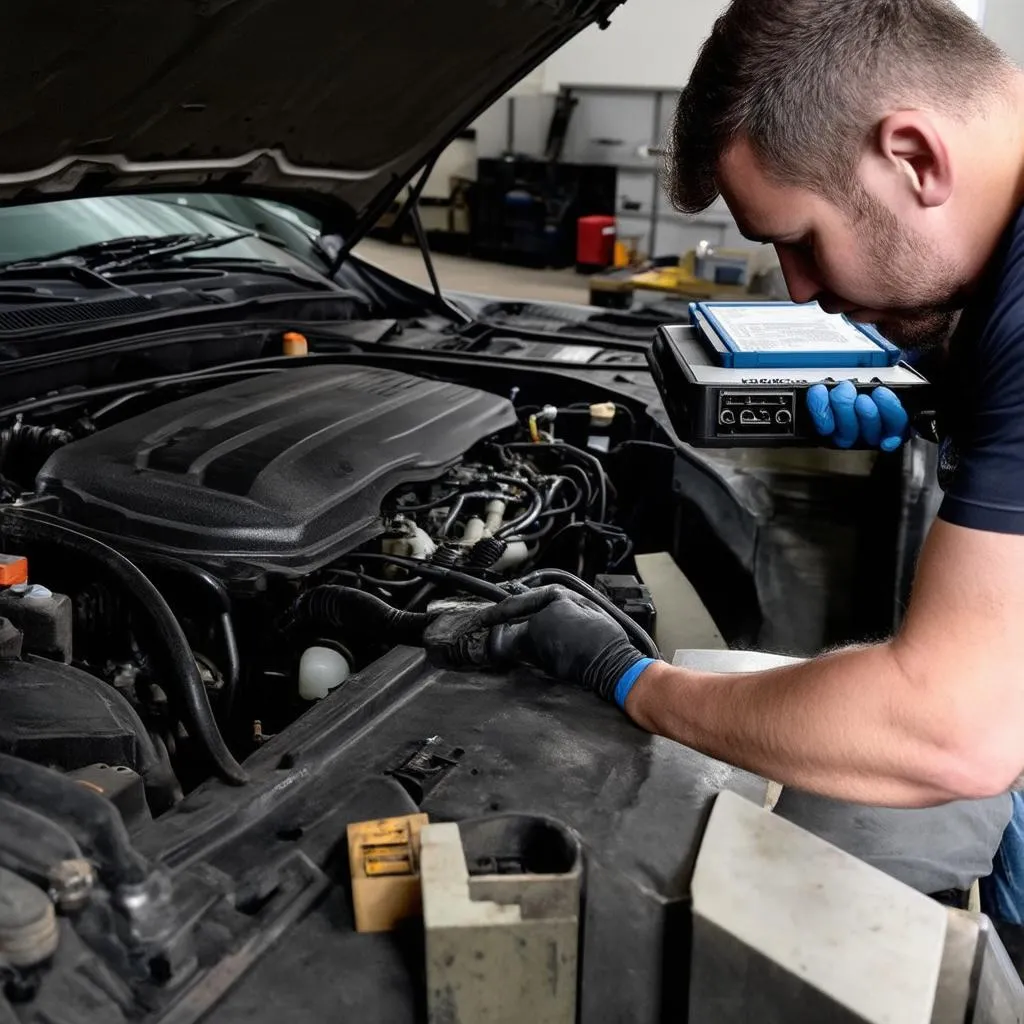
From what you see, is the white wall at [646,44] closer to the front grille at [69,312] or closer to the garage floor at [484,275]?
the garage floor at [484,275]

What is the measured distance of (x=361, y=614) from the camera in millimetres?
1382

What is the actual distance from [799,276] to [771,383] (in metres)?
0.40

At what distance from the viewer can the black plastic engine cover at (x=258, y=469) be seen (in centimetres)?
142

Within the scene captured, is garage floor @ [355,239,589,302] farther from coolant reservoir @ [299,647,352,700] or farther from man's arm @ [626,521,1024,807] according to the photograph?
man's arm @ [626,521,1024,807]

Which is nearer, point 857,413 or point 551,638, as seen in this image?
point 551,638

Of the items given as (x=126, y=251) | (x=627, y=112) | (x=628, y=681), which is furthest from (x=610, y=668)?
(x=627, y=112)

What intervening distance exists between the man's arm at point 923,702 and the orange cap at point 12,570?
801 millimetres

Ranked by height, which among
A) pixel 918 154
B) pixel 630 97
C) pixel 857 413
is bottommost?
pixel 857 413

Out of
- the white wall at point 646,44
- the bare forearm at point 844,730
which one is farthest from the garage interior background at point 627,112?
the bare forearm at point 844,730

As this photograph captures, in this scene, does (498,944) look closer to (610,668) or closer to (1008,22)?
(610,668)

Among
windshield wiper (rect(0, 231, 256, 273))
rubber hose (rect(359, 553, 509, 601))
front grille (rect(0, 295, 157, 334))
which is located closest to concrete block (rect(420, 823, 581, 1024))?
rubber hose (rect(359, 553, 509, 601))

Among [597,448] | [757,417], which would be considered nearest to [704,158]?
[757,417]

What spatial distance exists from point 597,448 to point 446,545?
2.23ft

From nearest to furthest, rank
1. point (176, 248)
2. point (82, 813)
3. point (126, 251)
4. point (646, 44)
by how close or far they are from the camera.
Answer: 1. point (82, 813)
2. point (126, 251)
3. point (176, 248)
4. point (646, 44)
